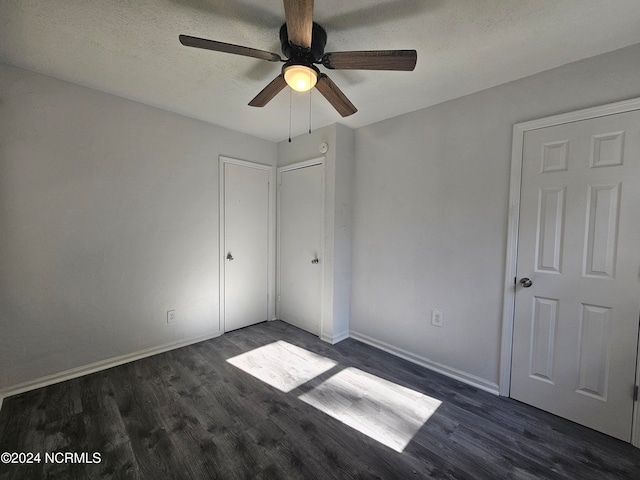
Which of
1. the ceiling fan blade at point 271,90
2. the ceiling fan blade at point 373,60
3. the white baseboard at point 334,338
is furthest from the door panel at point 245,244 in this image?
the ceiling fan blade at point 373,60

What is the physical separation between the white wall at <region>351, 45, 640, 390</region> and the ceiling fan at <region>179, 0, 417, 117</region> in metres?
1.17

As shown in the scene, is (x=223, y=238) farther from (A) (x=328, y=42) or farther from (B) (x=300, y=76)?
(A) (x=328, y=42)

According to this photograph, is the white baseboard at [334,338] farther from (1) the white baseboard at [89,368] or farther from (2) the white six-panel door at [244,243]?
(1) the white baseboard at [89,368]

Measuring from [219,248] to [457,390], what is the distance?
2.75m

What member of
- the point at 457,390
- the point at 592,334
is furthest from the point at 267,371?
the point at 592,334

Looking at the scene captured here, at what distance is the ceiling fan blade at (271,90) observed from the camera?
1.65m

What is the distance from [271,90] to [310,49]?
1.32 ft

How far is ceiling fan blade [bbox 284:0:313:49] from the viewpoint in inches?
43.7

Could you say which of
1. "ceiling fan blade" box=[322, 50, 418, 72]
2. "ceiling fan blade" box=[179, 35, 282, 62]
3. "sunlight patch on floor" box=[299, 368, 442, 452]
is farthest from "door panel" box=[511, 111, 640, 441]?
"ceiling fan blade" box=[179, 35, 282, 62]

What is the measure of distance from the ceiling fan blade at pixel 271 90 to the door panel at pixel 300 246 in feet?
4.17

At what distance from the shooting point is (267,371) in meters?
2.41

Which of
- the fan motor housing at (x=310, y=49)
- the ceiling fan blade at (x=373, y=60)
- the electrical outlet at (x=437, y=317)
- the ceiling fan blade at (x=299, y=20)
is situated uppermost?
the fan motor housing at (x=310, y=49)

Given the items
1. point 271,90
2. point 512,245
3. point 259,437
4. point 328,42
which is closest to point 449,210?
point 512,245

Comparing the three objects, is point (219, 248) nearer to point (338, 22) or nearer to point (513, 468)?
point (338, 22)
